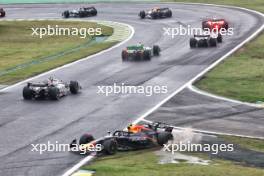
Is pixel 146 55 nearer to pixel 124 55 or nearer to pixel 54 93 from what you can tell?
pixel 124 55

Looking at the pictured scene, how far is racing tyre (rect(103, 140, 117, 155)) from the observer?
2919 centimetres

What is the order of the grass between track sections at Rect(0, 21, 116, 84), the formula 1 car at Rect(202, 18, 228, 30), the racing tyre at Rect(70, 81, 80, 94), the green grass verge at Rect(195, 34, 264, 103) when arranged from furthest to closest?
1. the formula 1 car at Rect(202, 18, 228, 30)
2. the grass between track sections at Rect(0, 21, 116, 84)
3. the racing tyre at Rect(70, 81, 80, 94)
4. the green grass verge at Rect(195, 34, 264, 103)

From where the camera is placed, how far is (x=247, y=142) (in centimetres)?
3158

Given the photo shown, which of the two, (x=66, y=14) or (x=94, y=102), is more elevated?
(x=94, y=102)

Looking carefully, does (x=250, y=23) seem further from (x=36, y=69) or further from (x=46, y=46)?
(x=36, y=69)

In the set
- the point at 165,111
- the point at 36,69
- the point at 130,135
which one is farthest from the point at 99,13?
the point at 130,135

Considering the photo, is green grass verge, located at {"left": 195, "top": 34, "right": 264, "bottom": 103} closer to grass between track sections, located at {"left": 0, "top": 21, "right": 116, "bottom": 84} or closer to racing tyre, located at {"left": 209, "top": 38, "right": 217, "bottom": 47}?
racing tyre, located at {"left": 209, "top": 38, "right": 217, "bottom": 47}

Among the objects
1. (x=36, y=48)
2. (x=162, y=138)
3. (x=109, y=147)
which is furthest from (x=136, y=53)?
(x=109, y=147)

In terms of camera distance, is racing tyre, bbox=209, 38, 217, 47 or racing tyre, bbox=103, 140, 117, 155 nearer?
racing tyre, bbox=103, 140, 117, 155

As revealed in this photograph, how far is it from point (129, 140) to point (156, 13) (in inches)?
2244

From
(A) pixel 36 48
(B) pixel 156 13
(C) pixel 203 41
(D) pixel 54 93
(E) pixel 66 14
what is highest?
(D) pixel 54 93

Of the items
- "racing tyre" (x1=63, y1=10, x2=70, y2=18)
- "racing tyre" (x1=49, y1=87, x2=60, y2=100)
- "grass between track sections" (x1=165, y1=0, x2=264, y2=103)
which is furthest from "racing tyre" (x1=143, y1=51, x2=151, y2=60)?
"racing tyre" (x1=63, y1=10, x2=70, y2=18)

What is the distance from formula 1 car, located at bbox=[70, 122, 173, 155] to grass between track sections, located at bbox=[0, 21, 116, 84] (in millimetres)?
19523

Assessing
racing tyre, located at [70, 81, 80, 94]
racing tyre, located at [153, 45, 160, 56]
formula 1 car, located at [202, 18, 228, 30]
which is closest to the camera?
racing tyre, located at [70, 81, 80, 94]
